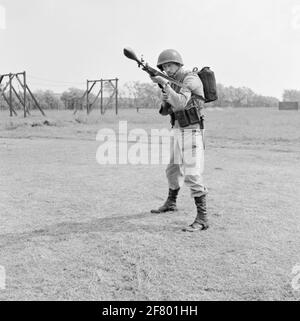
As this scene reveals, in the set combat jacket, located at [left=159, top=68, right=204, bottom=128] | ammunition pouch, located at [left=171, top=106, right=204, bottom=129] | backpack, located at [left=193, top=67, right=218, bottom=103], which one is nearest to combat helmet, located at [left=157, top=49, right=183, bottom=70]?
combat jacket, located at [left=159, top=68, right=204, bottom=128]

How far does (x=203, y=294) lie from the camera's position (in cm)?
337

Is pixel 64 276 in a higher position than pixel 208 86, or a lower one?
lower

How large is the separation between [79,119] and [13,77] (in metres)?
5.89

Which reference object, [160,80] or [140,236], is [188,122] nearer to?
[160,80]

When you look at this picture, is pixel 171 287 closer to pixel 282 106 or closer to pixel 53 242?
pixel 53 242

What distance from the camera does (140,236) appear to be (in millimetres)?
4809

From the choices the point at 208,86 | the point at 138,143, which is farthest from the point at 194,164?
the point at 138,143

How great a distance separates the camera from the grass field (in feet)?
11.5

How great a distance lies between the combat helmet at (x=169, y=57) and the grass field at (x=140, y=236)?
1.92 metres

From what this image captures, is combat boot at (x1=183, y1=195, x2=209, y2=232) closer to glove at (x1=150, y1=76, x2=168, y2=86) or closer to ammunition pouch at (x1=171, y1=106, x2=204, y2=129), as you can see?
ammunition pouch at (x1=171, y1=106, x2=204, y2=129)

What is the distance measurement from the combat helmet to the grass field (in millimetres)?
1918

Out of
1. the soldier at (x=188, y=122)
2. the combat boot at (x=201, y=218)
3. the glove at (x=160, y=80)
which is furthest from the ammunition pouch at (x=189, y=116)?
the combat boot at (x=201, y=218)

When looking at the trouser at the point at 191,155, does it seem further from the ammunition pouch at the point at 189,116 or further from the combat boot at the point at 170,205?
the combat boot at the point at 170,205

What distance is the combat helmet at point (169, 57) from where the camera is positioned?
5.14 meters
